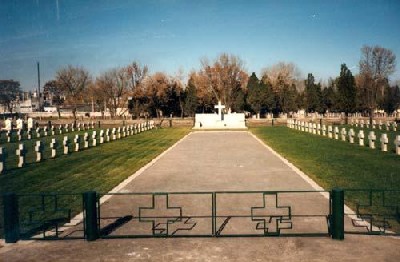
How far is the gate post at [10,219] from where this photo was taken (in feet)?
23.6

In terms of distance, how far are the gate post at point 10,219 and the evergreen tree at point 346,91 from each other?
59.4 m

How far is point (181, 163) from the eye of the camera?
1745 cm

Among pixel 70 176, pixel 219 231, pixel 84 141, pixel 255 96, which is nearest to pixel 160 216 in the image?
pixel 219 231

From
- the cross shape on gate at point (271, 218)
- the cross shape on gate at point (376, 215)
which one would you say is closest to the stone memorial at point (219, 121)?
the cross shape on gate at point (376, 215)

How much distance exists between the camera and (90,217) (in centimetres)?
730

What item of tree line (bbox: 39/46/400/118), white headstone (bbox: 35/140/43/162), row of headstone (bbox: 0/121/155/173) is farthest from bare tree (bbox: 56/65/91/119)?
white headstone (bbox: 35/140/43/162)

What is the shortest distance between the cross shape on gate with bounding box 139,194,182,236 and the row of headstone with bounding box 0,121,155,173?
859 centimetres

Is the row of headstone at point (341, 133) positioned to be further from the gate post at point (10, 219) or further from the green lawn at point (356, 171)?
the gate post at point (10, 219)

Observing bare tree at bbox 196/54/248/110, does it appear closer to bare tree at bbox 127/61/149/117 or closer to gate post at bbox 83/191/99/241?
bare tree at bbox 127/61/149/117

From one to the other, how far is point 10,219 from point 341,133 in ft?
91.0

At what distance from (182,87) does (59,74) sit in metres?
25.8

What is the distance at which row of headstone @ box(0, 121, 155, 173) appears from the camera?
16.9 meters

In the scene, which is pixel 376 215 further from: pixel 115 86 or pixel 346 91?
pixel 115 86

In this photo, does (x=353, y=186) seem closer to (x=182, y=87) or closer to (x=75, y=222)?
(x=75, y=222)
